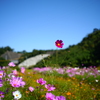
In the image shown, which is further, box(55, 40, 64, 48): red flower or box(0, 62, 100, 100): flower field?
box(55, 40, 64, 48): red flower

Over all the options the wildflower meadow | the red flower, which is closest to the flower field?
the wildflower meadow

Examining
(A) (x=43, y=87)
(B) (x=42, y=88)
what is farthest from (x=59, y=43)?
(A) (x=43, y=87)

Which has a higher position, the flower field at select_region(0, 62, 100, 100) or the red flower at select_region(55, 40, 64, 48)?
the red flower at select_region(55, 40, 64, 48)

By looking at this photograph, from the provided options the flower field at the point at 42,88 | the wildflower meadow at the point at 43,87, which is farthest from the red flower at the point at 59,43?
the flower field at the point at 42,88

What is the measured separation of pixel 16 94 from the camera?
4.17ft

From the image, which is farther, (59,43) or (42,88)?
(42,88)

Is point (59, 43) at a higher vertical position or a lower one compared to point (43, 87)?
higher

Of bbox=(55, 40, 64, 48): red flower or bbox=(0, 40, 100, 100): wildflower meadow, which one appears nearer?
bbox=(0, 40, 100, 100): wildflower meadow

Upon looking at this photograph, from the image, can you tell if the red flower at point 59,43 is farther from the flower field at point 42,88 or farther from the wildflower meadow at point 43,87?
the flower field at point 42,88

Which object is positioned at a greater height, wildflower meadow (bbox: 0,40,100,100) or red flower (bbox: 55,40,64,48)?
red flower (bbox: 55,40,64,48)

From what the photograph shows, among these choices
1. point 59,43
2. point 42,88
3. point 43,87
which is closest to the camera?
point 59,43

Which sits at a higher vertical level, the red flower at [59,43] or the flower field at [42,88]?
the red flower at [59,43]

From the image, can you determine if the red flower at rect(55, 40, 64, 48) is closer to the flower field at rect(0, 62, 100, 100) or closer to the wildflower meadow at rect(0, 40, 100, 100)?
the wildflower meadow at rect(0, 40, 100, 100)

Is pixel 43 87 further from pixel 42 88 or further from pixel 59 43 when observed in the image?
pixel 59 43
